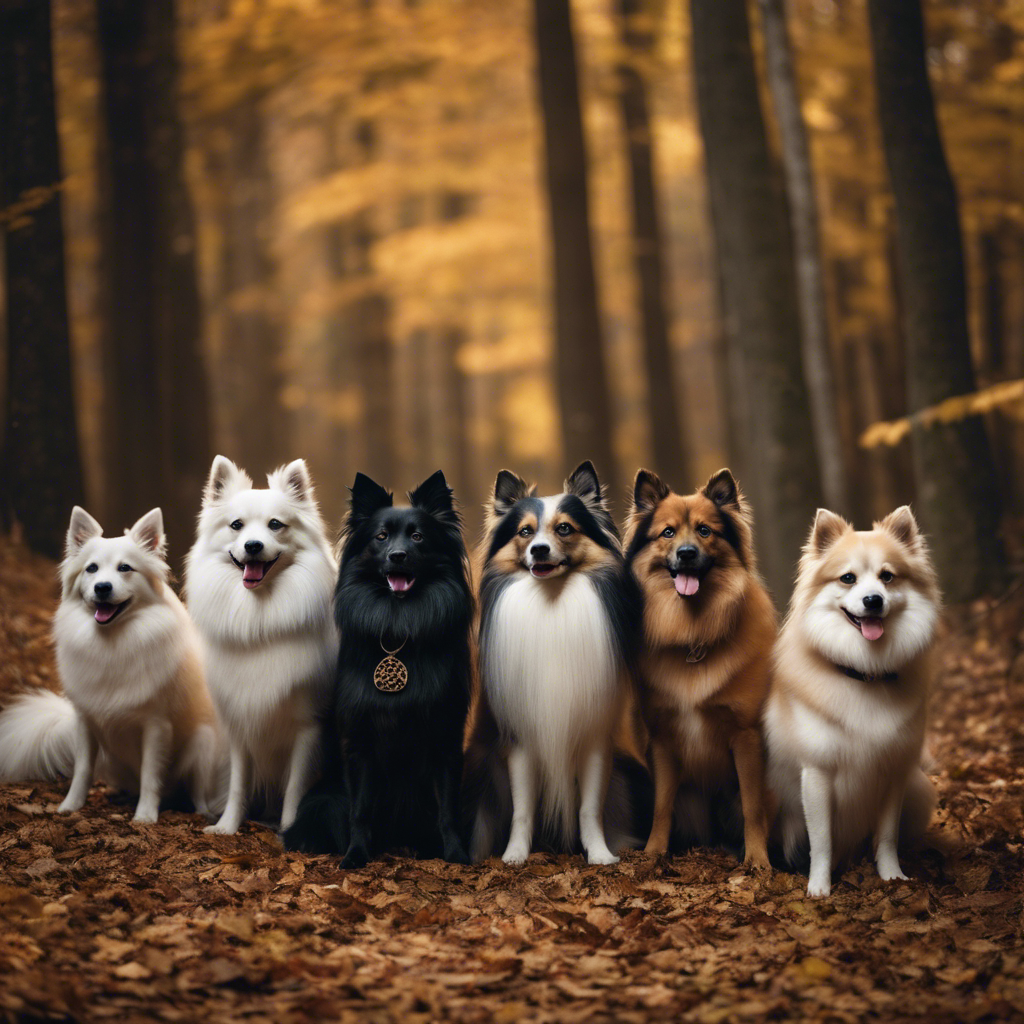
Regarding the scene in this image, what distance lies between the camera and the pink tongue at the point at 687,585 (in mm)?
4357

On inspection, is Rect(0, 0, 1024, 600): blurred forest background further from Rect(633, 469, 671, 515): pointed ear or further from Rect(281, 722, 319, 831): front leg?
Rect(281, 722, 319, 831): front leg

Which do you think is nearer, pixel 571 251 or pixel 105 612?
pixel 105 612

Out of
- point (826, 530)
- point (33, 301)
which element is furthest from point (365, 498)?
point (33, 301)

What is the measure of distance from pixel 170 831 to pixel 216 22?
8.19 meters

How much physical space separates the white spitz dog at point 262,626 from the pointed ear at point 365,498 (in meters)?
0.32

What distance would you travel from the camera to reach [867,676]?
4102 millimetres

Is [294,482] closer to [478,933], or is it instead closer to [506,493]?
[506,493]

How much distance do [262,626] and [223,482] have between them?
0.76 meters

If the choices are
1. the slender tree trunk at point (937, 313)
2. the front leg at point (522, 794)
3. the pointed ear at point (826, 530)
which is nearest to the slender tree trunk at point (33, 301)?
the front leg at point (522, 794)

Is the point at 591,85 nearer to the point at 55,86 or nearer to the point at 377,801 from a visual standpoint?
the point at 55,86

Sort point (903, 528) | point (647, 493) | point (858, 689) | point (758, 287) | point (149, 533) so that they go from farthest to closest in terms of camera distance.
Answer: point (758, 287) → point (149, 533) → point (647, 493) → point (903, 528) → point (858, 689)

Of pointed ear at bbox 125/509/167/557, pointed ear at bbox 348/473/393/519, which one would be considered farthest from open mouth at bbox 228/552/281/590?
pointed ear at bbox 125/509/167/557

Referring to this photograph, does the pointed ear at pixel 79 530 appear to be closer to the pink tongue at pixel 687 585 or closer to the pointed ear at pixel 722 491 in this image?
the pink tongue at pixel 687 585

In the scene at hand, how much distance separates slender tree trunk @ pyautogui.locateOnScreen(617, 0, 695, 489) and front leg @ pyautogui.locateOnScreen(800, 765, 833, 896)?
7.57 m
